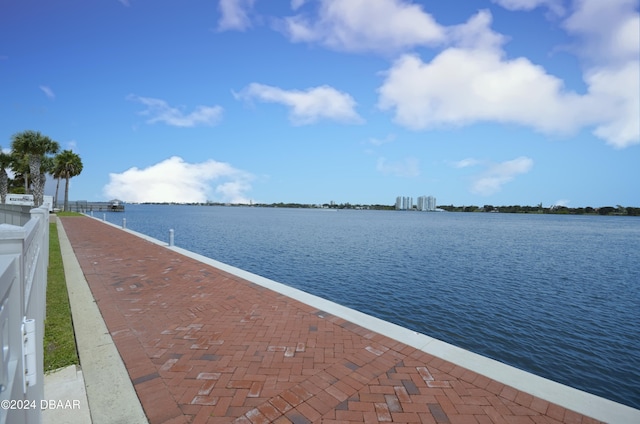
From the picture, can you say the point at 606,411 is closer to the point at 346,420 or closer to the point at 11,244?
the point at 346,420

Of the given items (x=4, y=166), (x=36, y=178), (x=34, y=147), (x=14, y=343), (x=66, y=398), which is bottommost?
(x=66, y=398)

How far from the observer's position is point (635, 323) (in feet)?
31.4

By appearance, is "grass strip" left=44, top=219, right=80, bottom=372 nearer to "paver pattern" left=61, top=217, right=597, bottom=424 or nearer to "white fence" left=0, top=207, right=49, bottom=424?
"paver pattern" left=61, top=217, right=597, bottom=424

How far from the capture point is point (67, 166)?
48.9m

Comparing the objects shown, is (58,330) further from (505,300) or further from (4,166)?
(4,166)

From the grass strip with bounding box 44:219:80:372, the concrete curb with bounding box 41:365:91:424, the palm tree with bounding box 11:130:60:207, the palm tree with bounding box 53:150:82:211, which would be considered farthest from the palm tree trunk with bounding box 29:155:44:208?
the concrete curb with bounding box 41:365:91:424

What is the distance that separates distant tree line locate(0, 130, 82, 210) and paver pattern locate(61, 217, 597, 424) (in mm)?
31794

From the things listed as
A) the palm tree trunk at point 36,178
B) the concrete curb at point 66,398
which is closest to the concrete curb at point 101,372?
the concrete curb at point 66,398

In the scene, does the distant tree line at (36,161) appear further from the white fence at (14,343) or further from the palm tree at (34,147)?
the white fence at (14,343)

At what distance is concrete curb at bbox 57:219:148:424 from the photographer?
11.0 ft

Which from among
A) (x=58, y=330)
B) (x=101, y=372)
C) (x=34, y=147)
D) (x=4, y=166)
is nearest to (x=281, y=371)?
(x=101, y=372)

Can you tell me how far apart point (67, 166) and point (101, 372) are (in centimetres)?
5924

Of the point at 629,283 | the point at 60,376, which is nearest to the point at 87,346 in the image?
the point at 60,376

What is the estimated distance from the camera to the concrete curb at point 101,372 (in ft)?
11.0
